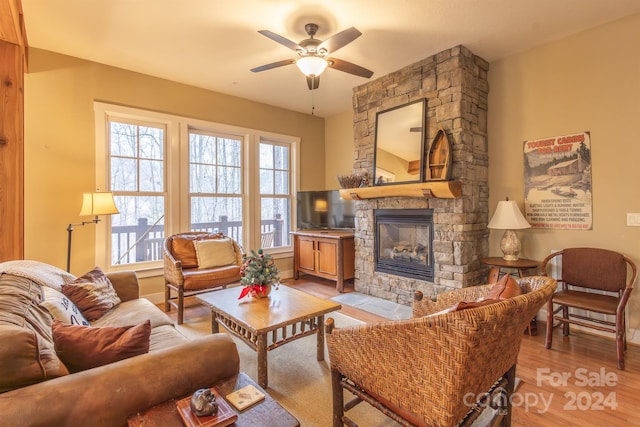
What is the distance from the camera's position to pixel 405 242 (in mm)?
4047

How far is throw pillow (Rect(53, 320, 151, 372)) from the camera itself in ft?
4.06

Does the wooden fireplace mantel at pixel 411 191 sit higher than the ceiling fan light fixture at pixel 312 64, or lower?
lower

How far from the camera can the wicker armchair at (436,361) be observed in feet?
3.84

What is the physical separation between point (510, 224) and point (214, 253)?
11.0ft

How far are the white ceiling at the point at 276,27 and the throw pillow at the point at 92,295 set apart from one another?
2.29 m

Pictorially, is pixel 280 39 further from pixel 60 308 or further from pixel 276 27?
pixel 60 308

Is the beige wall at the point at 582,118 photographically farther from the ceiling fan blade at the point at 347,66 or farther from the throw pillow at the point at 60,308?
the throw pillow at the point at 60,308

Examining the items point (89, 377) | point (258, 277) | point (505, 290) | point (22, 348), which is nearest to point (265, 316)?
point (258, 277)

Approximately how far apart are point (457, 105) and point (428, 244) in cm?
160

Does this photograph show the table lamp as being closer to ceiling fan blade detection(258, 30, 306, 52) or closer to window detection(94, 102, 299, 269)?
ceiling fan blade detection(258, 30, 306, 52)

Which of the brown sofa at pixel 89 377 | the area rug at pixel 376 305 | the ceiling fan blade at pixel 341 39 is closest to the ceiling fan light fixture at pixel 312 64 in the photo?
the ceiling fan blade at pixel 341 39

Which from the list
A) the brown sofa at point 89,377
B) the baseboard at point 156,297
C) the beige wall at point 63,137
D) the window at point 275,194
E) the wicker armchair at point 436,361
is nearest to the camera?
the brown sofa at point 89,377

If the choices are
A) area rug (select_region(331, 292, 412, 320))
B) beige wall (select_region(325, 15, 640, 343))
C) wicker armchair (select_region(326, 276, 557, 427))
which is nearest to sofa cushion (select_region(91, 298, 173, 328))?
wicker armchair (select_region(326, 276, 557, 427))

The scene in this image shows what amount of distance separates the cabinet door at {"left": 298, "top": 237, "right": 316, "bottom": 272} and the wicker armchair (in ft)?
10.8
